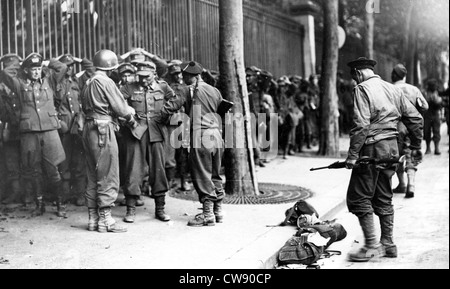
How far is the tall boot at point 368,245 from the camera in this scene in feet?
21.0

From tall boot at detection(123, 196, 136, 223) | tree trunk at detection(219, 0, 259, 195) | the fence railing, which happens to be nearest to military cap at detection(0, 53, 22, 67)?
the fence railing

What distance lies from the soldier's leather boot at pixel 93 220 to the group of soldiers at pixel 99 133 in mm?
11

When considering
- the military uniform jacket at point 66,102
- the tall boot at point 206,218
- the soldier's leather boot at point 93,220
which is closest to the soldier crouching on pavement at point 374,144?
the tall boot at point 206,218

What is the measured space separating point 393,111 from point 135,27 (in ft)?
22.3

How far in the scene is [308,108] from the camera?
1630cm

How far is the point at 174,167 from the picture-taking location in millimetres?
9531

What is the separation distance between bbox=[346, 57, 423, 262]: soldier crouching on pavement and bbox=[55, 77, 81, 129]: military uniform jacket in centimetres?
423

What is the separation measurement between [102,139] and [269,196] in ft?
10.7

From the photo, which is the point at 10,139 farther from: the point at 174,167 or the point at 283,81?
the point at 283,81

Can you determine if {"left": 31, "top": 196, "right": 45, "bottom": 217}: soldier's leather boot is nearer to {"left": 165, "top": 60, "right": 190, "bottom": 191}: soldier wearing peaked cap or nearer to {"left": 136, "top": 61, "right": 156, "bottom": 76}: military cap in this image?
{"left": 165, "top": 60, "right": 190, "bottom": 191}: soldier wearing peaked cap

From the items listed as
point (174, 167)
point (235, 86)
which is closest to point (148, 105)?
point (174, 167)

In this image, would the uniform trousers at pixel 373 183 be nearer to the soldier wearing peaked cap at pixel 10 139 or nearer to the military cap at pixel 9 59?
the soldier wearing peaked cap at pixel 10 139

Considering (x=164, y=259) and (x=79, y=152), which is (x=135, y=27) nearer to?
(x=79, y=152)

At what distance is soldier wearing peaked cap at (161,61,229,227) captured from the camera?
7.68m
